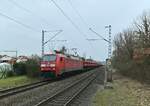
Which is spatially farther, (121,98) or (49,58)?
(49,58)

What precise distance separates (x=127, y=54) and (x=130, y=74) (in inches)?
609

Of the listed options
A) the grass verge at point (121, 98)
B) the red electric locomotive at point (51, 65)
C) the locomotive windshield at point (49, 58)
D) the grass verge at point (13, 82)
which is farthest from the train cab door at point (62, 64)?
the grass verge at point (121, 98)

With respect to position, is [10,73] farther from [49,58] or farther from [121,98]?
[121,98]

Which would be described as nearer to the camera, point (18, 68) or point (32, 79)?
point (32, 79)

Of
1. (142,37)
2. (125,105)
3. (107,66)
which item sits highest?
(142,37)

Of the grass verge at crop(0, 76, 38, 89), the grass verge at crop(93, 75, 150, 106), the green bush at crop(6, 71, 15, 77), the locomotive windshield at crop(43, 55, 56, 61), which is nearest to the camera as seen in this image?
the grass verge at crop(93, 75, 150, 106)

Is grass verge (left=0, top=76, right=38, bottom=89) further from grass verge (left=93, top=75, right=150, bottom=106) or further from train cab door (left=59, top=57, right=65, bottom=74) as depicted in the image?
grass verge (left=93, top=75, right=150, bottom=106)

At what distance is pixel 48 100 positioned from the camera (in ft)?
61.9

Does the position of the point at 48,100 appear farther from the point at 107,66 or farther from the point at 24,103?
the point at 107,66

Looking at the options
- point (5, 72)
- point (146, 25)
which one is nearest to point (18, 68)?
point (5, 72)

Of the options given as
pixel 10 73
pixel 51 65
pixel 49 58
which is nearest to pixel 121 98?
pixel 51 65

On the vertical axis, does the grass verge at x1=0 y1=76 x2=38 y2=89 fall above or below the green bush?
below

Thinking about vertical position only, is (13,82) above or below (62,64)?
below

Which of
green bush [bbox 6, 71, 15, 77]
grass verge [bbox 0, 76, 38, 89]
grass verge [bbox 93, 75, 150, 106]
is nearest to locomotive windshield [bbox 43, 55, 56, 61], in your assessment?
grass verge [bbox 0, 76, 38, 89]
